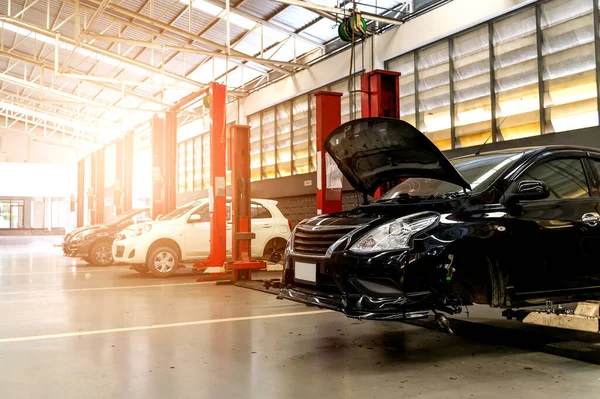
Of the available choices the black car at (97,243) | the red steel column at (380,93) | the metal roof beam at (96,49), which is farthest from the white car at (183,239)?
the metal roof beam at (96,49)

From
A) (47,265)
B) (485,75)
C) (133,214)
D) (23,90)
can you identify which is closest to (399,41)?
(485,75)

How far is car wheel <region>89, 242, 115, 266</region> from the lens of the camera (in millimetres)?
12609

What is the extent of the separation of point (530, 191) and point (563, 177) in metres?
0.75

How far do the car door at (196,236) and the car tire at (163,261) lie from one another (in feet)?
0.78

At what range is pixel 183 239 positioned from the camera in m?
9.93

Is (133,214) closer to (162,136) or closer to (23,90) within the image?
(162,136)

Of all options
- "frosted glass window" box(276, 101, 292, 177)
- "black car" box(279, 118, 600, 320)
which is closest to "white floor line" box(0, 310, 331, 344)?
"black car" box(279, 118, 600, 320)

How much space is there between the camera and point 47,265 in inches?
522

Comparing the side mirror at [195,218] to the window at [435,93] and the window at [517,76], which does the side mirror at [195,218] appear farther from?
the window at [517,76]

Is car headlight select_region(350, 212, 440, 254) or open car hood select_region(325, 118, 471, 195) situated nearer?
car headlight select_region(350, 212, 440, 254)

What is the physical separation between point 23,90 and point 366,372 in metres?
29.7

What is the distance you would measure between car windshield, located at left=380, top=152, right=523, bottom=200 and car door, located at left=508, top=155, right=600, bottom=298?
189mm

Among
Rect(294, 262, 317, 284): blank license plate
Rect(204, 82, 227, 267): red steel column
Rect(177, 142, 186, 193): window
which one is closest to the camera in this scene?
Rect(294, 262, 317, 284): blank license plate

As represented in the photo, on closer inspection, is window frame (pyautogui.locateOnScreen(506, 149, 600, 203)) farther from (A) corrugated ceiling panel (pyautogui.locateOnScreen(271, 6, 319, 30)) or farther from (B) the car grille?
(A) corrugated ceiling panel (pyautogui.locateOnScreen(271, 6, 319, 30))
